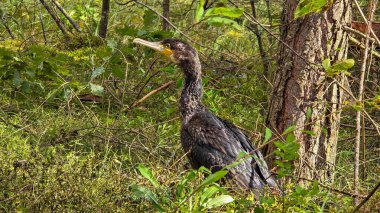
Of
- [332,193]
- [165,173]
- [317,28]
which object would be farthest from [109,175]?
[317,28]

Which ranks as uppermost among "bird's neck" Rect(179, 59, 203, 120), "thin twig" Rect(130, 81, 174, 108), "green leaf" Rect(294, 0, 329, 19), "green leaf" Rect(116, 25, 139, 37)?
"green leaf" Rect(294, 0, 329, 19)

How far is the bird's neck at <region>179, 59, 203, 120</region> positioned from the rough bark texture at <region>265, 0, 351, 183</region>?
0.75 m

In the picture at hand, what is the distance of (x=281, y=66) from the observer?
5.94 metres

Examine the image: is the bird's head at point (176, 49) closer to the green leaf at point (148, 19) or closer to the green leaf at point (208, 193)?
the green leaf at point (148, 19)

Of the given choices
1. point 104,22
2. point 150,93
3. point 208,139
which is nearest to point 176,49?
point 150,93

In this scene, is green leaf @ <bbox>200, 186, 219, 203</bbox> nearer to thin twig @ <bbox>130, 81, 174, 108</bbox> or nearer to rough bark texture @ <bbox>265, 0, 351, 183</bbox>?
rough bark texture @ <bbox>265, 0, 351, 183</bbox>

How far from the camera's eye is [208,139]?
240 inches

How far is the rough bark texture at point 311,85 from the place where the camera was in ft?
18.7

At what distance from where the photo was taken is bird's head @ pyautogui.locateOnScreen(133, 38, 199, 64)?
22.1 feet

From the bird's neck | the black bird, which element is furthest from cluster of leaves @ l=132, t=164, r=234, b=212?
the bird's neck

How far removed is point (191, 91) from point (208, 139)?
0.64 meters

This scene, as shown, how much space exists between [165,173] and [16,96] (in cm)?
246

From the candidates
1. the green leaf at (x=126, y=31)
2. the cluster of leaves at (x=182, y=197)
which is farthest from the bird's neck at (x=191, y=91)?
the cluster of leaves at (x=182, y=197)

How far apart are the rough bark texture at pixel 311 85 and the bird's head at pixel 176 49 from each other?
99 cm
